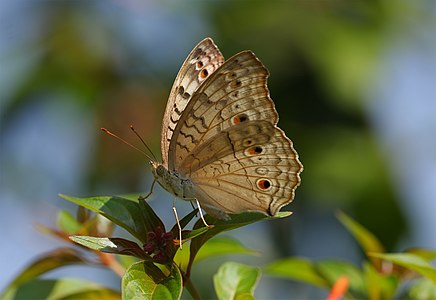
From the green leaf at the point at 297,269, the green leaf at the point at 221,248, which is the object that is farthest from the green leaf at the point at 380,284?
the green leaf at the point at 221,248

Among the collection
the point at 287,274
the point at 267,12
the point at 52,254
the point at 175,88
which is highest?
the point at 267,12

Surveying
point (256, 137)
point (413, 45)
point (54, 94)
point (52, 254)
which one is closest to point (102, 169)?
point (54, 94)

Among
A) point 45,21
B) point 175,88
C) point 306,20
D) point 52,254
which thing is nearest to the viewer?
point 175,88

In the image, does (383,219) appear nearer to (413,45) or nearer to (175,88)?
(413,45)

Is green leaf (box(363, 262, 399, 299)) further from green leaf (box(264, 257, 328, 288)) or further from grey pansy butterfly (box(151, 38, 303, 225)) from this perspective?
grey pansy butterfly (box(151, 38, 303, 225))

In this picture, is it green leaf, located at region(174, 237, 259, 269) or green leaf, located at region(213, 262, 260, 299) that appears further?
green leaf, located at region(174, 237, 259, 269)

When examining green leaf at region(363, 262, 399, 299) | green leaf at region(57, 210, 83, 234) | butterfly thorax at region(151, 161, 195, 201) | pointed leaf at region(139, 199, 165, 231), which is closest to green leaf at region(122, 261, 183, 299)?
pointed leaf at region(139, 199, 165, 231)

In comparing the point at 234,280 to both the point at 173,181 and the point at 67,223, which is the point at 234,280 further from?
the point at 67,223
